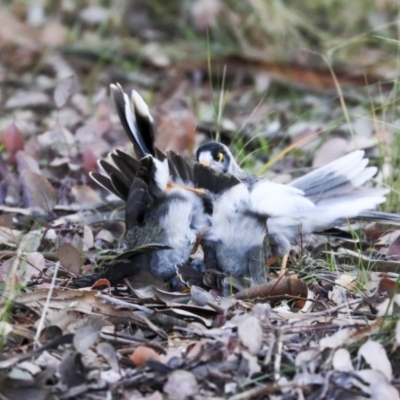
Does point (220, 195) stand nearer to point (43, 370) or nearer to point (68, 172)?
point (43, 370)

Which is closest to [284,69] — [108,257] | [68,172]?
[68,172]

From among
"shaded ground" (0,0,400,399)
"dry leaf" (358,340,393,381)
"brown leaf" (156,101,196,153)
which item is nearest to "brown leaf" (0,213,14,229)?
"shaded ground" (0,0,400,399)

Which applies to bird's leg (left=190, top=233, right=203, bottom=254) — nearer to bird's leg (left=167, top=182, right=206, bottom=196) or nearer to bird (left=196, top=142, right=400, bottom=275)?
bird (left=196, top=142, right=400, bottom=275)

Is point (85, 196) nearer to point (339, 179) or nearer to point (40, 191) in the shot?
point (40, 191)

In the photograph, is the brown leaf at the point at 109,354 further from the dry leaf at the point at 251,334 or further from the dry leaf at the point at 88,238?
the dry leaf at the point at 88,238

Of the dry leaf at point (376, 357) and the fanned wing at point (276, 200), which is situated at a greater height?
the fanned wing at point (276, 200)

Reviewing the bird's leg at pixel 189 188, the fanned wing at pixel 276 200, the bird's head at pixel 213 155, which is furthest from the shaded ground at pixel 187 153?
the bird's head at pixel 213 155
